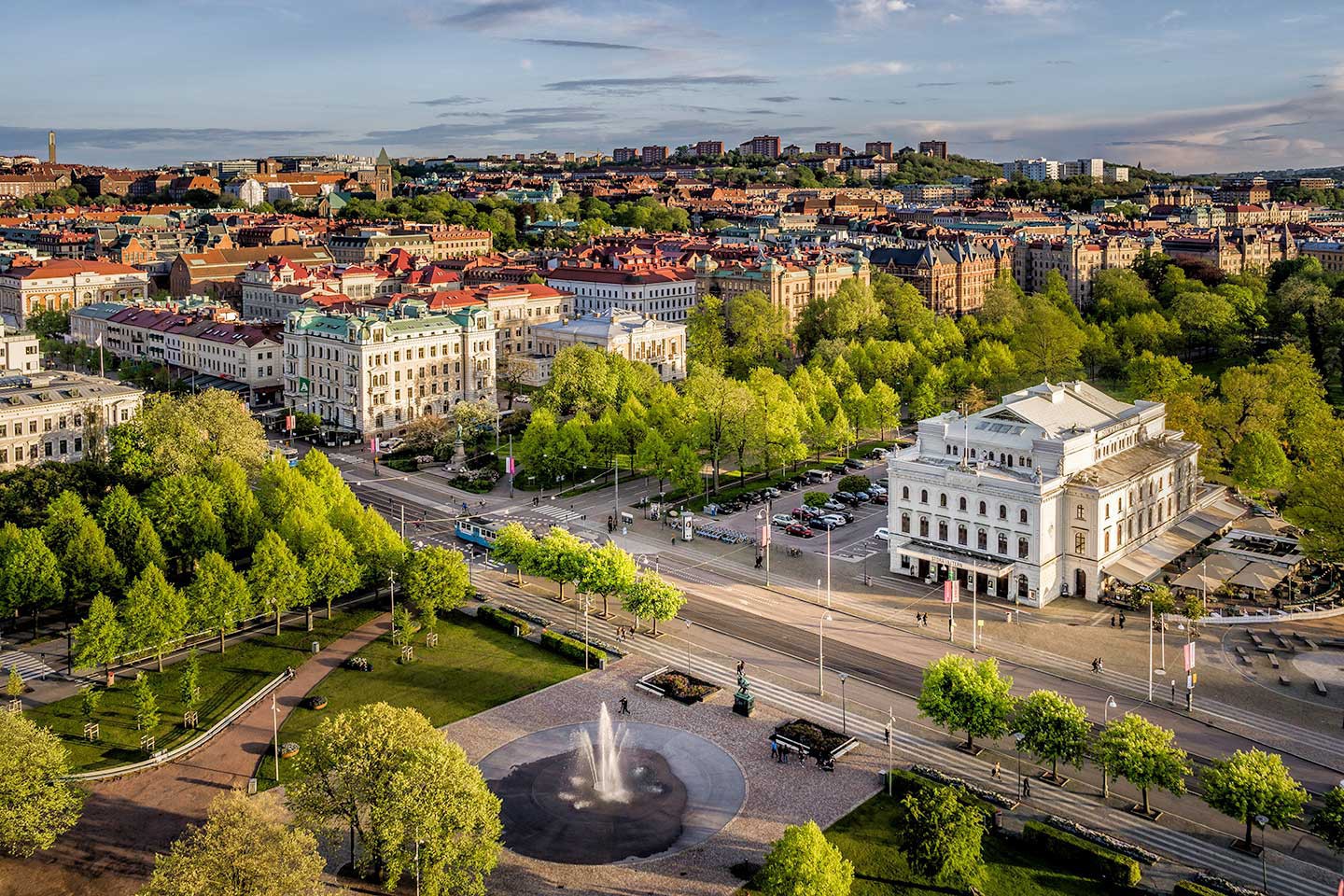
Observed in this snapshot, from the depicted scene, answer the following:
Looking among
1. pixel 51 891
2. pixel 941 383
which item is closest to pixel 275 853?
pixel 51 891

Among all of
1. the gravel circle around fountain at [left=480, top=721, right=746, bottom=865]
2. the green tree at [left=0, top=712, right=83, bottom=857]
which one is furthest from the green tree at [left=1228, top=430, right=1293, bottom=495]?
the green tree at [left=0, top=712, right=83, bottom=857]

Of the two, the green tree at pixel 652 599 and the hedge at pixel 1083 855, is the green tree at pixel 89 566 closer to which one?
the green tree at pixel 652 599

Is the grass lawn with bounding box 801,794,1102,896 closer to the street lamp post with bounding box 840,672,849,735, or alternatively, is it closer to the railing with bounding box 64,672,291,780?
the street lamp post with bounding box 840,672,849,735

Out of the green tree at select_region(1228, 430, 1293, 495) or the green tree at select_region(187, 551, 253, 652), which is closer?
the green tree at select_region(187, 551, 253, 652)

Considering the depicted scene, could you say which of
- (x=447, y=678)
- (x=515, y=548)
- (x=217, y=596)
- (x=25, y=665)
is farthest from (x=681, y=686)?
(x=25, y=665)

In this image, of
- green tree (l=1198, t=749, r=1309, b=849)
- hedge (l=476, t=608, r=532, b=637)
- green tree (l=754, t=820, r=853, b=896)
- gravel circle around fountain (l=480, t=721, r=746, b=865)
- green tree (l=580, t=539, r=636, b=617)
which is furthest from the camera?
green tree (l=580, t=539, r=636, b=617)

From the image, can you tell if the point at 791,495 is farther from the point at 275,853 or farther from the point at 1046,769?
the point at 275,853

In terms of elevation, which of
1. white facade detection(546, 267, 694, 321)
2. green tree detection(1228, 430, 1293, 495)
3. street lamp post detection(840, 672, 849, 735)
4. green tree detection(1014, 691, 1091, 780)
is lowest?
street lamp post detection(840, 672, 849, 735)

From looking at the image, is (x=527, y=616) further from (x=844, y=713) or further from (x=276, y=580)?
(x=844, y=713)
